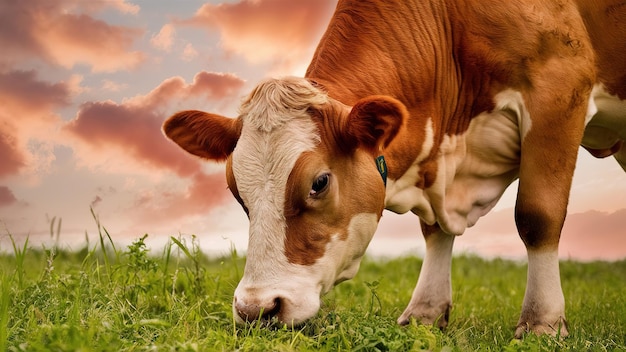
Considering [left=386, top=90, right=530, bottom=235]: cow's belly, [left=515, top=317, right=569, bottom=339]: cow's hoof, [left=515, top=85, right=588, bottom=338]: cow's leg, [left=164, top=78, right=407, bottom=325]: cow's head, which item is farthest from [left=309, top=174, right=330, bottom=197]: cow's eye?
[left=515, top=317, right=569, bottom=339]: cow's hoof

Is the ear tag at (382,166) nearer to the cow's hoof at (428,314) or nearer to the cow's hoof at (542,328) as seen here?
the cow's hoof at (542,328)

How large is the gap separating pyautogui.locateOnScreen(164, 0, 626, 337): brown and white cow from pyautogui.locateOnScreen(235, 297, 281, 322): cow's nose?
0.04 feet

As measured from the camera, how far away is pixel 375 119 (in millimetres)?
4746

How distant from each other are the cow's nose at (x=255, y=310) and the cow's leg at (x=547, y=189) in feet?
7.37

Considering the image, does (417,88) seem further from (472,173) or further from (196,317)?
(196,317)

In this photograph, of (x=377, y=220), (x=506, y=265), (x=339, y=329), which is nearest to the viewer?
(x=339, y=329)

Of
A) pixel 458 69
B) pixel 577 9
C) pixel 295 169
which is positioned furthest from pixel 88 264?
pixel 577 9

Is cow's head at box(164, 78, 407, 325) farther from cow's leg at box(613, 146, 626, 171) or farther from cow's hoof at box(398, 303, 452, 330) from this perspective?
cow's leg at box(613, 146, 626, 171)

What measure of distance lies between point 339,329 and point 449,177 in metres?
2.11

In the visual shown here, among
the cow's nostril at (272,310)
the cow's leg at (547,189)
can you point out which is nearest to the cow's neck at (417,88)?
the cow's leg at (547,189)

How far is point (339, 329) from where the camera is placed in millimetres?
4445

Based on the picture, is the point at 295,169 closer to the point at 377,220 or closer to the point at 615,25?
the point at 377,220

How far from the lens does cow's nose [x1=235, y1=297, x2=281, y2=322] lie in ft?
14.3

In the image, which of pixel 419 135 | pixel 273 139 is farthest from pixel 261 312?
pixel 419 135
